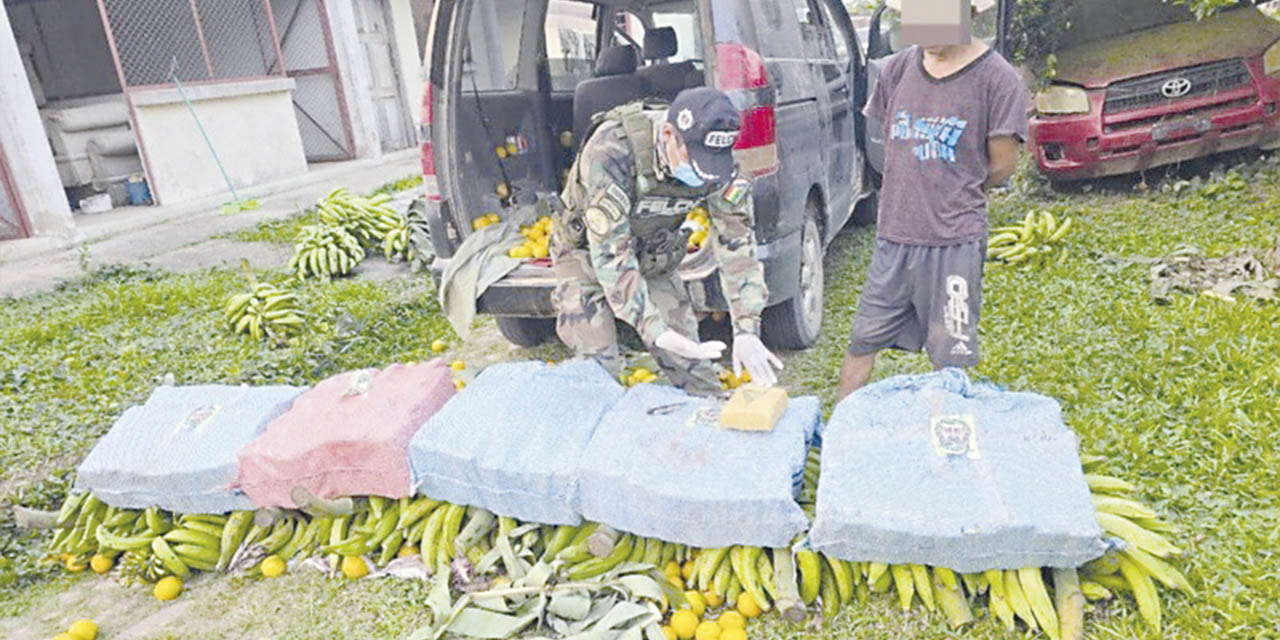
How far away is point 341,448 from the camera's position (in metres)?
2.94

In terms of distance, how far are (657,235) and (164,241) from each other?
26.6ft

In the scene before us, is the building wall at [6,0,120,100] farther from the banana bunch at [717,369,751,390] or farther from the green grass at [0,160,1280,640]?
the banana bunch at [717,369,751,390]

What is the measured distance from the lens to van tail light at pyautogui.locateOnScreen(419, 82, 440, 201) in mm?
4512

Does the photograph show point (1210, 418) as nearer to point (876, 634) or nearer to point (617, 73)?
point (876, 634)

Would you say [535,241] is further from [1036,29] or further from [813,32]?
[1036,29]

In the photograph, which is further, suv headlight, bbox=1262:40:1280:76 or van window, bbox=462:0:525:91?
suv headlight, bbox=1262:40:1280:76

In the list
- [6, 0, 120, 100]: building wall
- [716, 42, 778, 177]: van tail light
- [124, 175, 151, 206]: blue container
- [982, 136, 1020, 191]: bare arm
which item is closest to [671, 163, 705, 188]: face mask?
[716, 42, 778, 177]: van tail light

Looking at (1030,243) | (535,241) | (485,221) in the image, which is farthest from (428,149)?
(1030,243)

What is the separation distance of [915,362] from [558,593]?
8.28ft

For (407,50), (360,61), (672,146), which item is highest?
(407,50)

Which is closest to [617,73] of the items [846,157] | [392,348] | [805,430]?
[846,157]

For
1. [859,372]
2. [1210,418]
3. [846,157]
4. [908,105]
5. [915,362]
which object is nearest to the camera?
[908,105]

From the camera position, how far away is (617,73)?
5355 mm

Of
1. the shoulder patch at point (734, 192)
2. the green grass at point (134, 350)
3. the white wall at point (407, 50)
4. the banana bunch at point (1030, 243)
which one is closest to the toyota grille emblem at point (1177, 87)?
the banana bunch at point (1030, 243)
